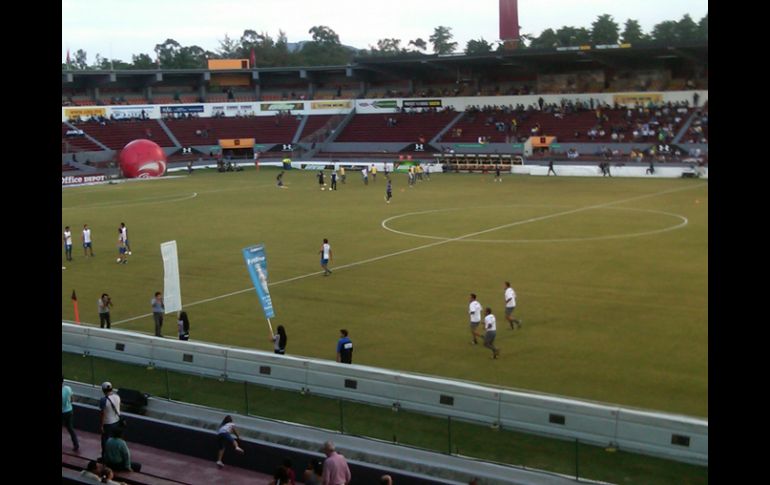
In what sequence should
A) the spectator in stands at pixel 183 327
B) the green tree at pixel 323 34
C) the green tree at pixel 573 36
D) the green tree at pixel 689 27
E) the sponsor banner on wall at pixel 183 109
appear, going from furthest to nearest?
the green tree at pixel 323 34 < the sponsor banner on wall at pixel 183 109 < the green tree at pixel 573 36 < the spectator in stands at pixel 183 327 < the green tree at pixel 689 27

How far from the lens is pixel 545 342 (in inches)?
797

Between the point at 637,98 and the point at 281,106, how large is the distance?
42846 mm

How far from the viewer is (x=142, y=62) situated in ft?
446

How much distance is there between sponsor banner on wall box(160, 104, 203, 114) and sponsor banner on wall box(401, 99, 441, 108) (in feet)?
76.9

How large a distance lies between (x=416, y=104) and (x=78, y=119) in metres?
35.7

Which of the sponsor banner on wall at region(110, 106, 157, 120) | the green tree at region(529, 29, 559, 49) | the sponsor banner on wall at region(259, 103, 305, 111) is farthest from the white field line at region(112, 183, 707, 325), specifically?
the sponsor banner on wall at region(110, 106, 157, 120)

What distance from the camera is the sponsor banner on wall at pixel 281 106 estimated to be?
97.3 meters

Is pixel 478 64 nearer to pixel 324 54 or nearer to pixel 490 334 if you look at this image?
pixel 324 54

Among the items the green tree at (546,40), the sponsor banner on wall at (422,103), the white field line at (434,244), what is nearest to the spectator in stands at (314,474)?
the white field line at (434,244)

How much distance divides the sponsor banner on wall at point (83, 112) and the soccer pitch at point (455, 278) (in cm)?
3626

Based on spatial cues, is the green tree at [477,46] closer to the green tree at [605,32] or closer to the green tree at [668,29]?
the green tree at [605,32]
